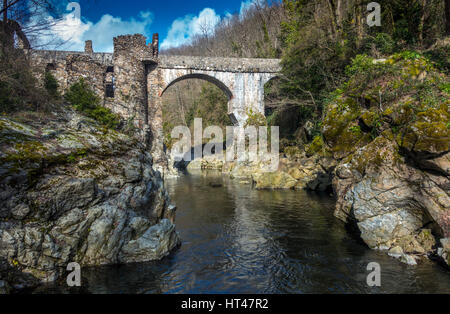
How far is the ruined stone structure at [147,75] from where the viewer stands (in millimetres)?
16047

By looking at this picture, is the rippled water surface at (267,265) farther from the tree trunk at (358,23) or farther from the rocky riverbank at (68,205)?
the tree trunk at (358,23)

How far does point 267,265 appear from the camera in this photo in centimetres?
547

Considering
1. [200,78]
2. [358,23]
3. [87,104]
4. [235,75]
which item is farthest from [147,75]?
[358,23]

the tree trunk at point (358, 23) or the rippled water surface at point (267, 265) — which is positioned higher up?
the tree trunk at point (358, 23)

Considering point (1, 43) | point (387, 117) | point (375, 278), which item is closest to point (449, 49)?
point (387, 117)

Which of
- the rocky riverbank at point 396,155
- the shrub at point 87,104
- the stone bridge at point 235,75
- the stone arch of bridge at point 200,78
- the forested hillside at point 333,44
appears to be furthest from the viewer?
the stone arch of bridge at point 200,78

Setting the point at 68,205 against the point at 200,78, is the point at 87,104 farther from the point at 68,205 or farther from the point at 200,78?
the point at 68,205

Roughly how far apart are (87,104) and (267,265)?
39.9 feet

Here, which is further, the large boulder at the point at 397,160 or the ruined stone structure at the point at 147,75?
the ruined stone structure at the point at 147,75

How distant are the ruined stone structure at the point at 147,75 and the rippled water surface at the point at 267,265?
11.7 meters

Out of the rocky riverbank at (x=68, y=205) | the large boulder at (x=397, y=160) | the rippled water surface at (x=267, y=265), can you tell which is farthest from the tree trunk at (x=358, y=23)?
the rocky riverbank at (x=68, y=205)

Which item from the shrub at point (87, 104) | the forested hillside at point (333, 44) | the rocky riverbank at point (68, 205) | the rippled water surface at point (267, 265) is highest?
the forested hillside at point (333, 44)
